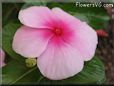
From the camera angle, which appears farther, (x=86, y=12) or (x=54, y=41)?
(x=86, y=12)

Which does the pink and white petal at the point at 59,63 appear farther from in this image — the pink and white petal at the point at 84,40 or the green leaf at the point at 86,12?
the green leaf at the point at 86,12

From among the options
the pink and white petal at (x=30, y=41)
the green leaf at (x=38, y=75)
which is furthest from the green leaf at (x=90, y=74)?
the pink and white petal at (x=30, y=41)

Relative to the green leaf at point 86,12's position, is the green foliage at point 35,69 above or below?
below

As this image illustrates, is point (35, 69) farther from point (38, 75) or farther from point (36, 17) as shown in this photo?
point (36, 17)

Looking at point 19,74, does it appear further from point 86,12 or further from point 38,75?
point 86,12

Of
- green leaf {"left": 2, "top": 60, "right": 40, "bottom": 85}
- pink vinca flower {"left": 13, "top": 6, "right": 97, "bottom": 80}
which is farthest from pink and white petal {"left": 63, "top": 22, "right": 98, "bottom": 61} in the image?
green leaf {"left": 2, "top": 60, "right": 40, "bottom": 85}

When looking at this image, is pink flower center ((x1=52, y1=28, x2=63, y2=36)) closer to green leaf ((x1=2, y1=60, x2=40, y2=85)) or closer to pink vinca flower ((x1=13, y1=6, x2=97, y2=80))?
pink vinca flower ((x1=13, y1=6, x2=97, y2=80))

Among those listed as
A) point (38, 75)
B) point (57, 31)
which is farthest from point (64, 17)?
point (38, 75)

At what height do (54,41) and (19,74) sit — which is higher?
(54,41)
